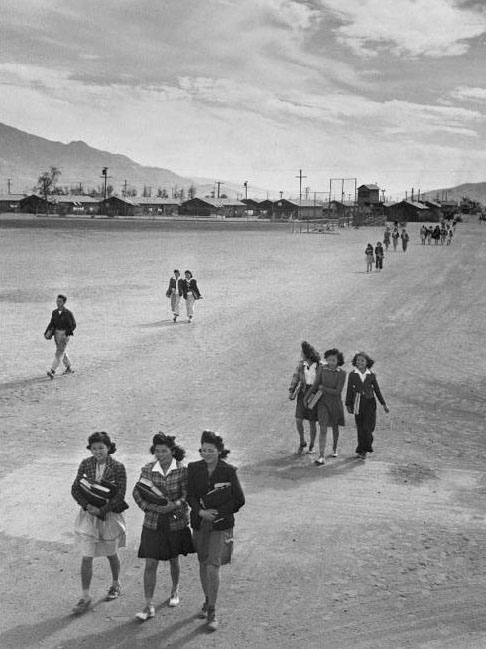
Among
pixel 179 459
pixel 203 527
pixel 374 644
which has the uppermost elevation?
pixel 179 459

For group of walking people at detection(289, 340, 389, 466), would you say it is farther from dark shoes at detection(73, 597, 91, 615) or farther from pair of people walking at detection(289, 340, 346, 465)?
dark shoes at detection(73, 597, 91, 615)

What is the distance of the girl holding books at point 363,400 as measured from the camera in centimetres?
950

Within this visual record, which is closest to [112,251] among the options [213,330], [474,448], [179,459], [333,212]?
[213,330]

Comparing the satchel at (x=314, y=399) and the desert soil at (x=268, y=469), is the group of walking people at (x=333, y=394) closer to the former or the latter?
the satchel at (x=314, y=399)

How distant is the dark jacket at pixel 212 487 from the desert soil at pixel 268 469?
0.91 meters

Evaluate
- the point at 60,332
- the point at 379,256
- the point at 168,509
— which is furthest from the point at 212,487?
the point at 379,256

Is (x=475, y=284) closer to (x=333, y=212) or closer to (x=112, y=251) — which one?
(x=112, y=251)

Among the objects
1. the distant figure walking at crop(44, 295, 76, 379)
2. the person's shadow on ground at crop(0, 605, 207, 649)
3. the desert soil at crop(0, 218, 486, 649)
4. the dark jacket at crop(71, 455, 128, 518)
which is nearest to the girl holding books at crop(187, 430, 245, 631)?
the person's shadow on ground at crop(0, 605, 207, 649)

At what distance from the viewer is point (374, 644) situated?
537cm

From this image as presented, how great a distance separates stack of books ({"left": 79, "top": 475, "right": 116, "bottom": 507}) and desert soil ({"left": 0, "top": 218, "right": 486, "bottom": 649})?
0.94m

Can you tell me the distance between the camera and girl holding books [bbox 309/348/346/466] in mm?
9398

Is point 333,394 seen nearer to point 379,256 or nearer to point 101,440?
point 101,440

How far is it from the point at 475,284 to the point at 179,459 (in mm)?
26274

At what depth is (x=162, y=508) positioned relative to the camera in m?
5.61
